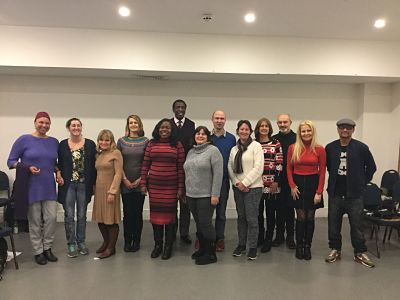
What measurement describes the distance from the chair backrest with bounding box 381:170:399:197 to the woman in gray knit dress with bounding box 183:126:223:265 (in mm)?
3000

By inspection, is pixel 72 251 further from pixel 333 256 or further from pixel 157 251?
pixel 333 256

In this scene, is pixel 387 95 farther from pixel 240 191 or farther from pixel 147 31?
pixel 147 31

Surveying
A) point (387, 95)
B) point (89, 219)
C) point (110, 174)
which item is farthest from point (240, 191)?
point (387, 95)

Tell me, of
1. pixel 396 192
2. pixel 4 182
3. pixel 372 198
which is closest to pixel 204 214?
pixel 372 198

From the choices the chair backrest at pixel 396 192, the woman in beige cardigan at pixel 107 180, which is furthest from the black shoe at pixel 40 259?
the chair backrest at pixel 396 192

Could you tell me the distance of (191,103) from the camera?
16.9 ft

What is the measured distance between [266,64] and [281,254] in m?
2.56

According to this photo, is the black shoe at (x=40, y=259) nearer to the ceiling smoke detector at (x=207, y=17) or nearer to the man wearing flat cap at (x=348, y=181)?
the man wearing flat cap at (x=348, y=181)

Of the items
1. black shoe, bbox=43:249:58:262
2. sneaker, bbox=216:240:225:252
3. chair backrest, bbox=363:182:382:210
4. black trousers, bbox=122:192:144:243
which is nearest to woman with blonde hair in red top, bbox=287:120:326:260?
sneaker, bbox=216:240:225:252

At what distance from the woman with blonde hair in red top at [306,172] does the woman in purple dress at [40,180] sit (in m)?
2.52

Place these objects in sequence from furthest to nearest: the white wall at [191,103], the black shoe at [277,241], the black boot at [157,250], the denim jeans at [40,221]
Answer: the white wall at [191,103] < the black shoe at [277,241] < the black boot at [157,250] < the denim jeans at [40,221]

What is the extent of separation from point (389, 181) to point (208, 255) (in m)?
3.10

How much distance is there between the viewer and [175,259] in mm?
3508

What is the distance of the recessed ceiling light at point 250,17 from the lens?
12.6 feet
